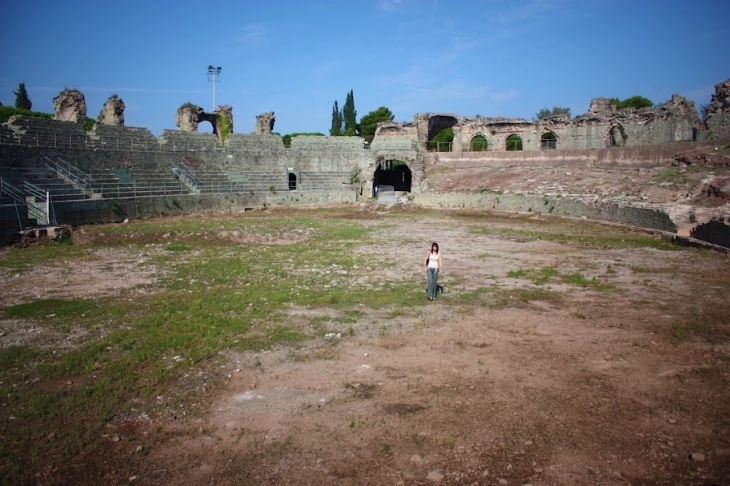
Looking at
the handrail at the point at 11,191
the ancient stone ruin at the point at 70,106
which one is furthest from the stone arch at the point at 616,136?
the ancient stone ruin at the point at 70,106

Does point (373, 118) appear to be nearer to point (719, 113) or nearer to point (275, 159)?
point (275, 159)

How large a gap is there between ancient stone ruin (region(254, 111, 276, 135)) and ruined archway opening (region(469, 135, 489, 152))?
61.4 feet

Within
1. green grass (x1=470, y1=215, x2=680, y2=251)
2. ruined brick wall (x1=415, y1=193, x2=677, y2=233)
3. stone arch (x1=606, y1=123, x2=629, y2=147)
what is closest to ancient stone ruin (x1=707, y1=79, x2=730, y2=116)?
stone arch (x1=606, y1=123, x2=629, y2=147)

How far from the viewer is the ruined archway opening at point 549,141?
138ft

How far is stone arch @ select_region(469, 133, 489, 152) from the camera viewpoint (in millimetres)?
43978

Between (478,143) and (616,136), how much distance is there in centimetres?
1158

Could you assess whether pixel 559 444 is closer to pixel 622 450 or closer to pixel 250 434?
pixel 622 450

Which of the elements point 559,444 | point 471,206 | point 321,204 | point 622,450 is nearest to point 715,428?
point 622,450

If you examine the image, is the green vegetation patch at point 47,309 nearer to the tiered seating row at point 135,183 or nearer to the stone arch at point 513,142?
the tiered seating row at point 135,183

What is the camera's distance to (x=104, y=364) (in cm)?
711

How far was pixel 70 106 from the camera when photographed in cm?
3328

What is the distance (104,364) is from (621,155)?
3157 cm

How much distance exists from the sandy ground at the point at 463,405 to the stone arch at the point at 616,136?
3064cm

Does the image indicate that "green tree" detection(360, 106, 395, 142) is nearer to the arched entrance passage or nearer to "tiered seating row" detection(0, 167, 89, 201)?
the arched entrance passage
